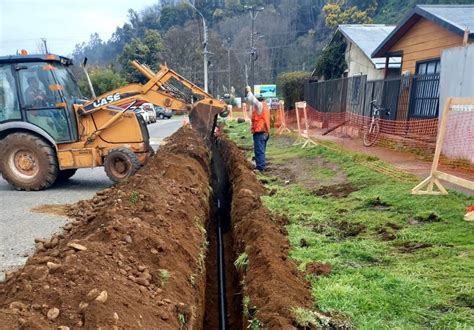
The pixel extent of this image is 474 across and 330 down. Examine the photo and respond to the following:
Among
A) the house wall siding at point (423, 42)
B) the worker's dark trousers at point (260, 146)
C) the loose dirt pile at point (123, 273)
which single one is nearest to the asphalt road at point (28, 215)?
the loose dirt pile at point (123, 273)

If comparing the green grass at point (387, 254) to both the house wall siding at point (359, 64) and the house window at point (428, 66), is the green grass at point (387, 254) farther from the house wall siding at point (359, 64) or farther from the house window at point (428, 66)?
the house wall siding at point (359, 64)

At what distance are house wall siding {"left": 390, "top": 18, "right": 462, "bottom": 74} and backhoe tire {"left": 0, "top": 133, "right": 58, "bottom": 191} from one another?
37.0 feet

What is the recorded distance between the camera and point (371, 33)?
2209cm

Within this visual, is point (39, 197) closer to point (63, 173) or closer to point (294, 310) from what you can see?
point (63, 173)

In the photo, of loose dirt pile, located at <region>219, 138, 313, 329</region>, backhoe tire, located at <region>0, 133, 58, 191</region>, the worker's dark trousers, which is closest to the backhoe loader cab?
backhoe tire, located at <region>0, 133, 58, 191</region>

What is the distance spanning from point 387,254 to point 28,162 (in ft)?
24.8

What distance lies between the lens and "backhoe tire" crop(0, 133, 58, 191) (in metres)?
8.58

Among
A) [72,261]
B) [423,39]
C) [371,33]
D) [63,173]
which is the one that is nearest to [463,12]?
[423,39]

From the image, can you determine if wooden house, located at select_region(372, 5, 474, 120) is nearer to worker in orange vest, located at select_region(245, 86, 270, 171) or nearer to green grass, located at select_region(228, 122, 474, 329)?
worker in orange vest, located at select_region(245, 86, 270, 171)

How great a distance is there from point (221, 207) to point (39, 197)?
3.86 metres

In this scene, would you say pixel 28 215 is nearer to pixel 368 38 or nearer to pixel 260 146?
pixel 260 146

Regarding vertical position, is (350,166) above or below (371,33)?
below

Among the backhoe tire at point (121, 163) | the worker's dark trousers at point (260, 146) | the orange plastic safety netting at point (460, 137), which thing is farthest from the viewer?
the worker's dark trousers at point (260, 146)

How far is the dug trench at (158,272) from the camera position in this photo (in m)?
2.80
